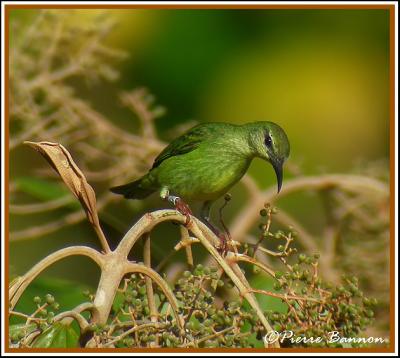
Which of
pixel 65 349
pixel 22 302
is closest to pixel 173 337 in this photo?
pixel 65 349

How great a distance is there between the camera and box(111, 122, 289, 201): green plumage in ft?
13.6

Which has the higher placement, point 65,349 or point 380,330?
point 65,349

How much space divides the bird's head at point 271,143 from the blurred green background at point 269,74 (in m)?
0.94

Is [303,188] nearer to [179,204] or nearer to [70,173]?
[179,204]

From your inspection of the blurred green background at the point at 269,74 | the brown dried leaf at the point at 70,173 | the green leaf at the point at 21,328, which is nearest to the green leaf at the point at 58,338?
the green leaf at the point at 21,328

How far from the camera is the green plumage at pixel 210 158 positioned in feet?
13.6

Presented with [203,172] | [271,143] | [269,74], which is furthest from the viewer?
[269,74]

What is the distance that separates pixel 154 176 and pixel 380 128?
1870 millimetres

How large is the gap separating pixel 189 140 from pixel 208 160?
0.22 metres

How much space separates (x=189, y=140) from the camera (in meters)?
4.43

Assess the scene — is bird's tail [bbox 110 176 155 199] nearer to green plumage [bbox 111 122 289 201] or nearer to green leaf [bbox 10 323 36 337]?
green plumage [bbox 111 122 289 201]

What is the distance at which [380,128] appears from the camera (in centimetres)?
549

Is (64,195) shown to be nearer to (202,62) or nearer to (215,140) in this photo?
(215,140)

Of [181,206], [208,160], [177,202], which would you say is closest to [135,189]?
[208,160]
